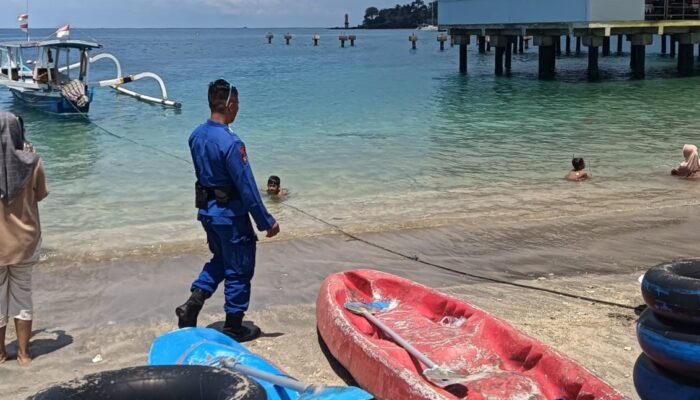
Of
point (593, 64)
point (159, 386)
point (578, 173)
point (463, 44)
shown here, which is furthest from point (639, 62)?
point (159, 386)

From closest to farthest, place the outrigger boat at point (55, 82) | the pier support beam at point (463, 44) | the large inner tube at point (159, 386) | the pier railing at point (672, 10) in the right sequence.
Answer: the large inner tube at point (159, 386)
the outrigger boat at point (55, 82)
the pier railing at point (672, 10)
the pier support beam at point (463, 44)

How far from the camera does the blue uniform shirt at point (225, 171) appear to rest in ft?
17.2

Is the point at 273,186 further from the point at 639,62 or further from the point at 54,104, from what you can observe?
the point at 639,62

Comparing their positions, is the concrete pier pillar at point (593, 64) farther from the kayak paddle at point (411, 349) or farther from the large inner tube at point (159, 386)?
the large inner tube at point (159, 386)

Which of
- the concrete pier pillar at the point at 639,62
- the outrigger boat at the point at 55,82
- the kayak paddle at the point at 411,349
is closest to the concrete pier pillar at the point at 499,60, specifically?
the concrete pier pillar at the point at 639,62

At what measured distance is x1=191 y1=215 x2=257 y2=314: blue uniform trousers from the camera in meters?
5.38

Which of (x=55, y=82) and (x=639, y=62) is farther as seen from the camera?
(x=639, y=62)

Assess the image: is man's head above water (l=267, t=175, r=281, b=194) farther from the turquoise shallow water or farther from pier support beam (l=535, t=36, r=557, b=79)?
pier support beam (l=535, t=36, r=557, b=79)

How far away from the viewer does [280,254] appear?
29.3 ft

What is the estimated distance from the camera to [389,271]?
8.12m

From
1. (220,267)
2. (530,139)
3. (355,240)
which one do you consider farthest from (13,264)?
(530,139)

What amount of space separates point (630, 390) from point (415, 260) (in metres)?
3.79

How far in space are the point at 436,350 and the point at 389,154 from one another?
1291 centimetres

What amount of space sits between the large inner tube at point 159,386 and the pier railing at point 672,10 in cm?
3348
